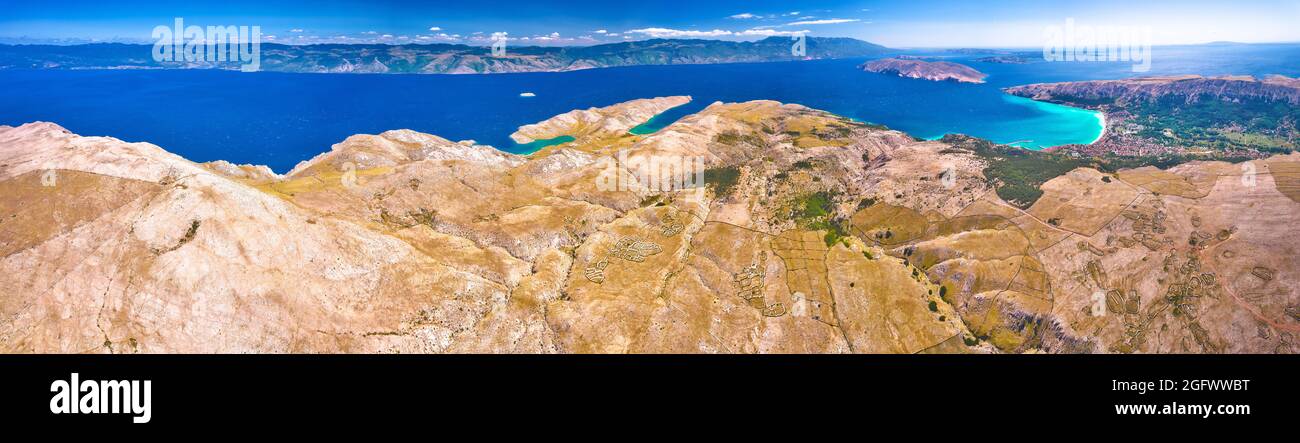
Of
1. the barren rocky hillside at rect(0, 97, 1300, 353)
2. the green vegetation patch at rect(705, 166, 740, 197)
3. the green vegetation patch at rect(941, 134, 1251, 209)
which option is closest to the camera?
the barren rocky hillside at rect(0, 97, 1300, 353)

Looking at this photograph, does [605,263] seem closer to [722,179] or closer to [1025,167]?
[722,179]

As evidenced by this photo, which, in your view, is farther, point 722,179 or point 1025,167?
point 722,179

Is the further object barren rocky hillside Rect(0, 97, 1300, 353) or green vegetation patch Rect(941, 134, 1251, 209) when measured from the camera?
green vegetation patch Rect(941, 134, 1251, 209)

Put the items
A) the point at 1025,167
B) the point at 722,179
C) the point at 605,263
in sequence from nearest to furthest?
the point at 605,263 → the point at 1025,167 → the point at 722,179

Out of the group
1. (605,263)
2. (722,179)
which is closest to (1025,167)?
(722,179)

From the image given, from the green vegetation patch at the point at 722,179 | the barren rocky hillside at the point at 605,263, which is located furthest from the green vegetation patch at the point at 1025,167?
the green vegetation patch at the point at 722,179

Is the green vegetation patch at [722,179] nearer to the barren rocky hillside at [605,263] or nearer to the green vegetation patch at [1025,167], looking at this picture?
the barren rocky hillside at [605,263]

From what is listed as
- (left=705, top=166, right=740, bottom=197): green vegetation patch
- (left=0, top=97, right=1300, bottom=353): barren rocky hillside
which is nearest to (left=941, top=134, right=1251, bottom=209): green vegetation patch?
(left=0, top=97, right=1300, bottom=353): barren rocky hillside

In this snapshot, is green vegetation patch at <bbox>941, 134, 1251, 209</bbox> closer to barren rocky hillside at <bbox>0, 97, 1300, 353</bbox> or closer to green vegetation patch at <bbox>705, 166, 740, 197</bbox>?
barren rocky hillside at <bbox>0, 97, 1300, 353</bbox>

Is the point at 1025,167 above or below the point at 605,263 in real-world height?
above

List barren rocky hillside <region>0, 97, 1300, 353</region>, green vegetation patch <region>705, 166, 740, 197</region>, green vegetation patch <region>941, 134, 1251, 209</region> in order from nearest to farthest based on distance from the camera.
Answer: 1. barren rocky hillside <region>0, 97, 1300, 353</region>
2. green vegetation patch <region>941, 134, 1251, 209</region>
3. green vegetation patch <region>705, 166, 740, 197</region>
